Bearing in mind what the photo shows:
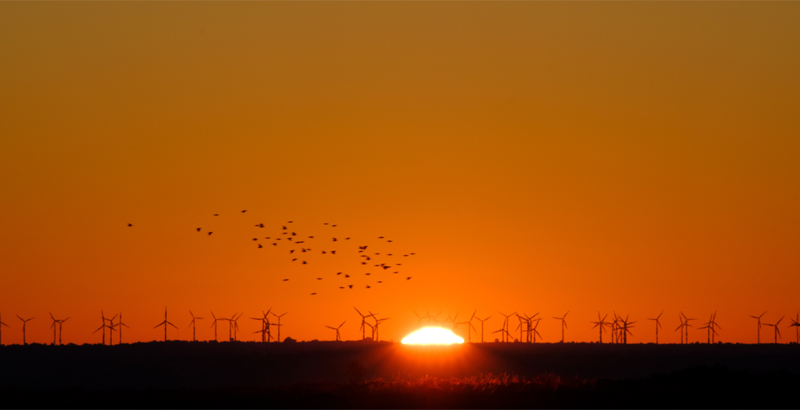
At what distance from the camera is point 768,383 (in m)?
78.6

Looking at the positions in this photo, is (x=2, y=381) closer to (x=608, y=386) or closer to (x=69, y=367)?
(x=69, y=367)

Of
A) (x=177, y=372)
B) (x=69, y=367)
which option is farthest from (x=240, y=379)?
(x=69, y=367)

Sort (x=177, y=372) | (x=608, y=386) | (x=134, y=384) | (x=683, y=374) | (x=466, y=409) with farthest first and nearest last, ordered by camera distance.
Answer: (x=177, y=372) < (x=134, y=384) < (x=683, y=374) < (x=608, y=386) < (x=466, y=409)

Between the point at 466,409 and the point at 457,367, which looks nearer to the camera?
the point at 466,409

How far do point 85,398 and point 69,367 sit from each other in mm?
126243

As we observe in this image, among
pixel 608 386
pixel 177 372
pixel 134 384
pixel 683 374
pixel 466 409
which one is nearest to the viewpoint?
pixel 466 409

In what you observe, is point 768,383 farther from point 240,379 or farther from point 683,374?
point 240,379

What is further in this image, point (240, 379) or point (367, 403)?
point (240, 379)

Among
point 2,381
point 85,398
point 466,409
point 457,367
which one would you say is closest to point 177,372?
point 2,381

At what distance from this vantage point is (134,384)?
18075 centimetres

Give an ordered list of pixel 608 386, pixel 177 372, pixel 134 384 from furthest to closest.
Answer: pixel 177 372
pixel 134 384
pixel 608 386

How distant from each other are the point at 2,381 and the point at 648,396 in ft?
454

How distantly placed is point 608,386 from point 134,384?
11890 cm

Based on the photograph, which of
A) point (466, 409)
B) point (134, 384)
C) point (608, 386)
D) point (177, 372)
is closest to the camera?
point (466, 409)
